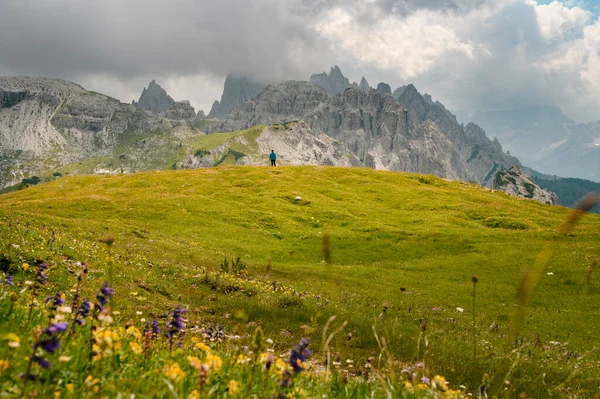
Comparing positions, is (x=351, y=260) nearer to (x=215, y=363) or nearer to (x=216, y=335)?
(x=216, y=335)

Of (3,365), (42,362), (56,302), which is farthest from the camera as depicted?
(56,302)

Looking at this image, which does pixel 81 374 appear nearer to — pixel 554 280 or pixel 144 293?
pixel 144 293

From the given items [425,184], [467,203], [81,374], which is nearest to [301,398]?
[81,374]

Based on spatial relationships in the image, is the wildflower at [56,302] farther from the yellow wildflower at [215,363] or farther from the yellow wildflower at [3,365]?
the yellow wildflower at [215,363]

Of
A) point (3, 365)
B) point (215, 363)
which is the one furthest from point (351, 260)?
point (3, 365)

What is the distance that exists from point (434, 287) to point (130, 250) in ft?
79.2

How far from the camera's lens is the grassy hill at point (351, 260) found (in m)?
15.8

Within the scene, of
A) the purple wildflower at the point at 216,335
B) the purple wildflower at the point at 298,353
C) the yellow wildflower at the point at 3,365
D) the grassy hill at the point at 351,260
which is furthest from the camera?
the grassy hill at the point at 351,260

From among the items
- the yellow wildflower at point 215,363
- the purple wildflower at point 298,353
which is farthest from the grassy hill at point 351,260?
the yellow wildflower at point 215,363

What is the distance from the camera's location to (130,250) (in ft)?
97.1

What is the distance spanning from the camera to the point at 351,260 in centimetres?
4106

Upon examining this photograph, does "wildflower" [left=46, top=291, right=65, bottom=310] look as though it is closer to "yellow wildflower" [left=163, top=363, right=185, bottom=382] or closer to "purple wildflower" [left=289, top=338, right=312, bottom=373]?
"yellow wildflower" [left=163, top=363, right=185, bottom=382]

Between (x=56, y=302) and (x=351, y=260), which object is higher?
(x=56, y=302)

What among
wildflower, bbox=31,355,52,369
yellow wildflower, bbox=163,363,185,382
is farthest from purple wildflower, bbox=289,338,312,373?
wildflower, bbox=31,355,52,369
